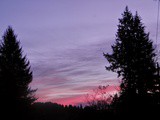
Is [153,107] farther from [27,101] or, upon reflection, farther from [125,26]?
[27,101]

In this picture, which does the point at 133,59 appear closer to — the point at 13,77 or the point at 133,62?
the point at 133,62

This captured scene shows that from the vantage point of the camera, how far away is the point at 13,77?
3047 centimetres

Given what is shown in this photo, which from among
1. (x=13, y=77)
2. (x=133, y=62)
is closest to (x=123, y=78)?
(x=133, y=62)

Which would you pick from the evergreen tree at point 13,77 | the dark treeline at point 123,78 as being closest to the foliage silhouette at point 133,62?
the dark treeline at point 123,78

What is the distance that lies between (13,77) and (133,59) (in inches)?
533

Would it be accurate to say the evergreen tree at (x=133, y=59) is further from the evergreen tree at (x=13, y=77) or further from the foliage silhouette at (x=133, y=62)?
the evergreen tree at (x=13, y=77)

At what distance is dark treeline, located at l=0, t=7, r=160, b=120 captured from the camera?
2772 cm

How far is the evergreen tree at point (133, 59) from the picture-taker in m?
28.2

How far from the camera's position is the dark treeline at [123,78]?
2772 cm

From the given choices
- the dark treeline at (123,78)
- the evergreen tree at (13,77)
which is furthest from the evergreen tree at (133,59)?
the evergreen tree at (13,77)

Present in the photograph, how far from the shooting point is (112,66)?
30.4m

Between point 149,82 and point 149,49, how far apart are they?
3.66 meters

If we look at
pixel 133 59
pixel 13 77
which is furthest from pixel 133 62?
pixel 13 77

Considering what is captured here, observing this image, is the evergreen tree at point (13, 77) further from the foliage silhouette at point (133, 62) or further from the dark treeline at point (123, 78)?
the foliage silhouette at point (133, 62)
